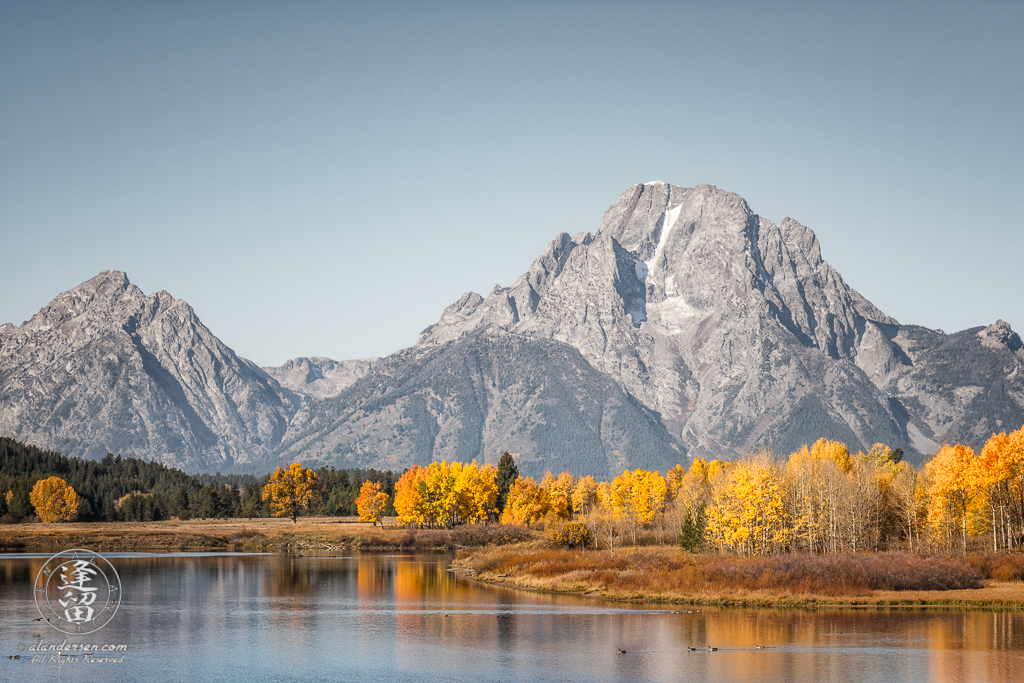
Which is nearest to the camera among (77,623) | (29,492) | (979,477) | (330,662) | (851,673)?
(851,673)

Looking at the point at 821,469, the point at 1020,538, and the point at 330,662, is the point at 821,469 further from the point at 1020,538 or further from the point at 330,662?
the point at 330,662

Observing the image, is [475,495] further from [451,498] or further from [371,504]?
[371,504]

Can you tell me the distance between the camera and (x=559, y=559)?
95.8 meters

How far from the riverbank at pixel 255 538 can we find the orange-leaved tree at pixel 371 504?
18.0 m

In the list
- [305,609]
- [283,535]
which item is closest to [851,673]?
[305,609]

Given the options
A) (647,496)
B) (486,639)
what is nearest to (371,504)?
(647,496)

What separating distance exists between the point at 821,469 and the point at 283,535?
296 feet

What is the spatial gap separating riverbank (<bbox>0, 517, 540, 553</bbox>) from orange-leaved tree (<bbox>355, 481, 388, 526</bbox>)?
18.0 meters

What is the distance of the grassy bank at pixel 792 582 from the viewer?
230 ft

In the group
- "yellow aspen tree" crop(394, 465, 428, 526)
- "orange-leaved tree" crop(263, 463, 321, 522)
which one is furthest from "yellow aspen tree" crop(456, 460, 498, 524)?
"orange-leaved tree" crop(263, 463, 321, 522)

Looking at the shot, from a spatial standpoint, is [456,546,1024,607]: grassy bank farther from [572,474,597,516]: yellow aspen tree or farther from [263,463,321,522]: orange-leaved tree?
[263,463,321,522]: orange-leaved tree

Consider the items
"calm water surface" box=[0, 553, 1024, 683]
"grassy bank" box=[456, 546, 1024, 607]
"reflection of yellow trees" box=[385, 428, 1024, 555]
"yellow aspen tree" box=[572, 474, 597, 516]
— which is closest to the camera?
"calm water surface" box=[0, 553, 1024, 683]

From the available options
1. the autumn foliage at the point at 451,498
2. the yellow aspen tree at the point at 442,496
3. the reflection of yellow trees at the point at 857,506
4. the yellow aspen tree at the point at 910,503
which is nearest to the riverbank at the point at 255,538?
the autumn foliage at the point at 451,498

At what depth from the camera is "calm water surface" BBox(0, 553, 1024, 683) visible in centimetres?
4194
